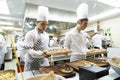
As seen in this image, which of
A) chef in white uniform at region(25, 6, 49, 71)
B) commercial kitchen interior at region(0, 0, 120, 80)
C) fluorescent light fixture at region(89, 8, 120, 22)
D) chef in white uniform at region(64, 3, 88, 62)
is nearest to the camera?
chef in white uniform at region(25, 6, 49, 71)

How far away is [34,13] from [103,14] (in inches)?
140

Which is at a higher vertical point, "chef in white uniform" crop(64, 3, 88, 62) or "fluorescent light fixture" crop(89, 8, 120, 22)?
"fluorescent light fixture" crop(89, 8, 120, 22)

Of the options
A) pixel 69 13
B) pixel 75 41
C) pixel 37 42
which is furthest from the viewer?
pixel 69 13

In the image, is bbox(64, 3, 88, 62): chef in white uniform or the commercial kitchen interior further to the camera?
the commercial kitchen interior

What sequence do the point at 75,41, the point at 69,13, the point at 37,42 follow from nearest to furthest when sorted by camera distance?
the point at 37,42
the point at 75,41
the point at 69,13

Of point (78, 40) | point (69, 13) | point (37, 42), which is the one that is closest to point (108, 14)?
point (69, 13)

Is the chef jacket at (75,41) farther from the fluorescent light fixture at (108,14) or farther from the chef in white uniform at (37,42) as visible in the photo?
the fluorescent light fixture at (108,14)

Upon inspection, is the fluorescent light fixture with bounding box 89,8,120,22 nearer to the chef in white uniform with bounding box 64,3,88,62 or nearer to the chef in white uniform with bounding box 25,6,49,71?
the chef in white uniform with bounding box 64,3,88,62

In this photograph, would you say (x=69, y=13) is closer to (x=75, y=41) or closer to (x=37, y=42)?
(x=75, y=41)

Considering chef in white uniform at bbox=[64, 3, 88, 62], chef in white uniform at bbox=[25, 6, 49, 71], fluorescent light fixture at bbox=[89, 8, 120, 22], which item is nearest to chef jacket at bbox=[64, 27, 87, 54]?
chef in white uniform at bbox=[64, 3, 88, 62]

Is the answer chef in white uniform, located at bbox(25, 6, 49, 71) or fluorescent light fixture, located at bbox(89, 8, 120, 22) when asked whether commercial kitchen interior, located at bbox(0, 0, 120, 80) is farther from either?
chef in white uniform, located at bbox(25, 6, 49, 71)

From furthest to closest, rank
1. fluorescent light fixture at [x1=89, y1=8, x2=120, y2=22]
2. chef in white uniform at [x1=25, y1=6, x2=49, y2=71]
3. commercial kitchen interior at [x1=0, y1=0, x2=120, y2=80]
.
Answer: fluorescent light fixture at [x1=89, y1=8, x2=120, y2=22], commercial kitchen interior at [x1=0, y1=0, x2=120, y2=80], chef in white uniform at [x1=25, y1=6, x2=49, y2=71]

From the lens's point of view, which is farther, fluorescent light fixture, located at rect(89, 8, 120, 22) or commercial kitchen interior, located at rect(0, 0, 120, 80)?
fluorescent light fixture, located at rect(89, 8, 120, 22)

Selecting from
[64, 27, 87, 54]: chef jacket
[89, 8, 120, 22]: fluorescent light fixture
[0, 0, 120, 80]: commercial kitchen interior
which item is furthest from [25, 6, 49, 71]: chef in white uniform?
[89, 8, 120, 22]: fluorescent light fixture
